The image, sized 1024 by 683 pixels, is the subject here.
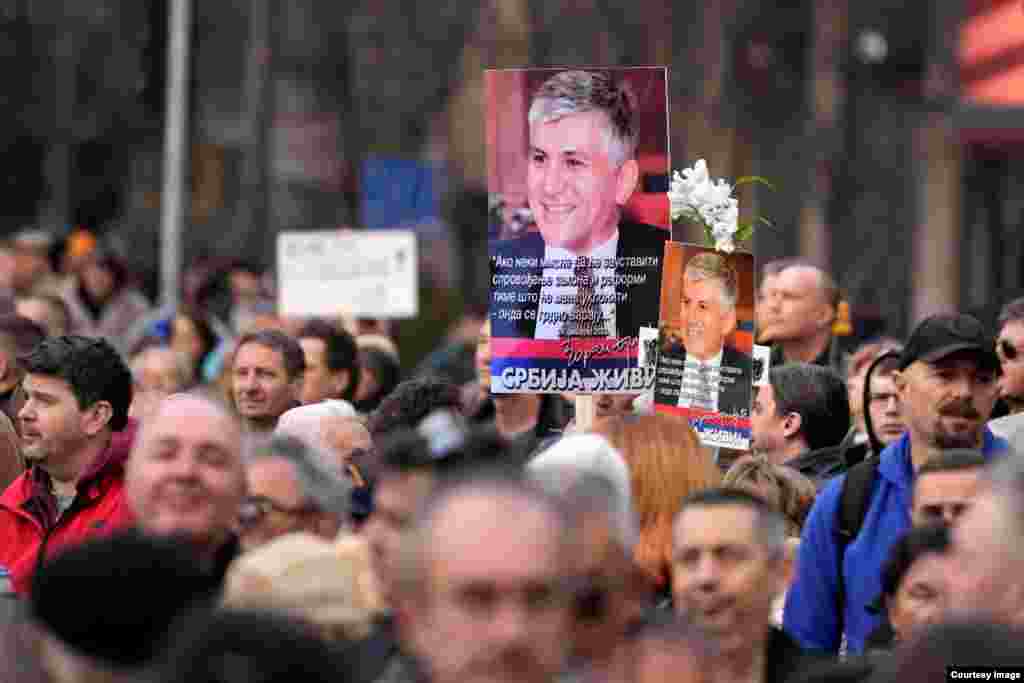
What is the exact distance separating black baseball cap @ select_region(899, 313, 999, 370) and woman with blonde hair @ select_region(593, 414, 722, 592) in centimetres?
81

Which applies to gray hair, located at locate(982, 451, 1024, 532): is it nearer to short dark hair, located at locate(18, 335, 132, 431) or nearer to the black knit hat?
the black knit hat

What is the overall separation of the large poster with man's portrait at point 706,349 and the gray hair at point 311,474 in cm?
247

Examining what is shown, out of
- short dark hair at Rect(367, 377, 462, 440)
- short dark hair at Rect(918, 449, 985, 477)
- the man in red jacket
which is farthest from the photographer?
short dark hair at Rect(367, 377, 462, 440)

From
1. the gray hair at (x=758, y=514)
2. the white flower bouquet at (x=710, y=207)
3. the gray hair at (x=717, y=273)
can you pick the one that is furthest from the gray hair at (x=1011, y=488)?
the white flower bouquet at (x=710, y=207)

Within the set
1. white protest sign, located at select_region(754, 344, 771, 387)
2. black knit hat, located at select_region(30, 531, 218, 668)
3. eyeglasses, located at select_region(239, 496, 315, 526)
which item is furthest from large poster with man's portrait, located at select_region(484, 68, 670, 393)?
black knit hat, located at select_region(30, 531, 218, 668)

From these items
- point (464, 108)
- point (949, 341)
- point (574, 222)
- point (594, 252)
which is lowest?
point (949, 341)

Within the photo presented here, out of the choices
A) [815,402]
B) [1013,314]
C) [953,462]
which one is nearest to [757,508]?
[953,462]

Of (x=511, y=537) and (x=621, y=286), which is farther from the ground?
(x=621, y=286)

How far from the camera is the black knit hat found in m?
5.54

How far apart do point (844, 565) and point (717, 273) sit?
1938 millimetres

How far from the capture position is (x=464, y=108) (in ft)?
118

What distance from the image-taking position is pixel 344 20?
3048 centimetres

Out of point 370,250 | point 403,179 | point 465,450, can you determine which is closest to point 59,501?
point 465,450

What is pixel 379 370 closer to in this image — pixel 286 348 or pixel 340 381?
pixel 340 381
